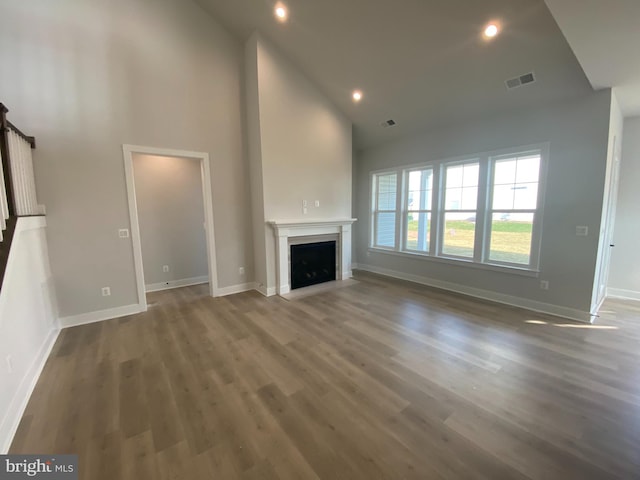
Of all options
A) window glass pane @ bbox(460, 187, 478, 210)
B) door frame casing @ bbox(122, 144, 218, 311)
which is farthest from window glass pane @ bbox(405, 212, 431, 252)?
door frame casing @ bbox(122, 144, 218, 311)

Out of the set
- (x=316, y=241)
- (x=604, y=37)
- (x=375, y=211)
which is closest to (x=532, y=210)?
(x=604, y=37)

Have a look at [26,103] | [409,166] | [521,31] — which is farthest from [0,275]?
[409,166]

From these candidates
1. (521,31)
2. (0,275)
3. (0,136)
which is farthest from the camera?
(521,31)

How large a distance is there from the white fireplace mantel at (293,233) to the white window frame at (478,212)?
3.78 ft

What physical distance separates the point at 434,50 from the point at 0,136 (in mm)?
4758

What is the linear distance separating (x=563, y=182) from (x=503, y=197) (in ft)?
2.31

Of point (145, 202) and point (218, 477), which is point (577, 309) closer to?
point (218, 477)

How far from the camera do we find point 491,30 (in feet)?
9.59

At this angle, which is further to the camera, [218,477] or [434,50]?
[434,50]

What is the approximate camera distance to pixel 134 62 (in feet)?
11.8

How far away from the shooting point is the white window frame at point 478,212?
3.73m

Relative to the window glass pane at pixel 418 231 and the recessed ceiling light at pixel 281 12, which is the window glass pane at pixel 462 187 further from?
the recessed ceiling light at pixel 281 12

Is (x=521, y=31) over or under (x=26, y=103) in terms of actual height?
over

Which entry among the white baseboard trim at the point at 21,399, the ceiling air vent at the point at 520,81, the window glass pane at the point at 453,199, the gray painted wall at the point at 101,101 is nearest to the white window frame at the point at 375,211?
the window glass pane at the point at 453,199
